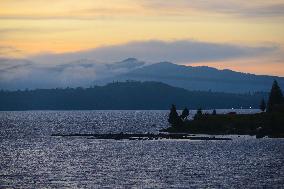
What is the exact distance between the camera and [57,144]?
16650 centimetres

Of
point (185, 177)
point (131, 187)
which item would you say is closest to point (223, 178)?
point (185, 177)

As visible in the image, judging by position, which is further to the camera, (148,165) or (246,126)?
(246,126)

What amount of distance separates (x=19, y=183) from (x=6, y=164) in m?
28.9

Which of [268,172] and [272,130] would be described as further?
[272,130]

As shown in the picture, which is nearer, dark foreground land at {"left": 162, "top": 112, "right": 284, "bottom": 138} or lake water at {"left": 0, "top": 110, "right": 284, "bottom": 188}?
lake water at {"left": 0, "top": 110, "right": 284, "bottom": 188}

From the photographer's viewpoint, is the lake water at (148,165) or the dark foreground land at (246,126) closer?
the lake water at (148,165)

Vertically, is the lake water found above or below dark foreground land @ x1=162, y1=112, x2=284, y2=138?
below

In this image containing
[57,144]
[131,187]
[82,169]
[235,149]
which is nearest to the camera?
[131,187]

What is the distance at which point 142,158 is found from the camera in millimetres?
118875

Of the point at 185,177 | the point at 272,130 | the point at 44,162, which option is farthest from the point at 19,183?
the point at 272,130

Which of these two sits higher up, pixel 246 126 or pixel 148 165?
pixel 246 126

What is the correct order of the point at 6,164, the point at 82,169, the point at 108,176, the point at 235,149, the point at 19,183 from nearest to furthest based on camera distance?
1. the point at 19,183
2. the point at 108,176
3. the point at 82,169
4. the point at 6,164
5. the point at 235,149

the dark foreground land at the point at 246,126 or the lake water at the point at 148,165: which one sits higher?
the dark foreground land at the point at 246,126

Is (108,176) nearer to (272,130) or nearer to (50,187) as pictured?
(50,187)
